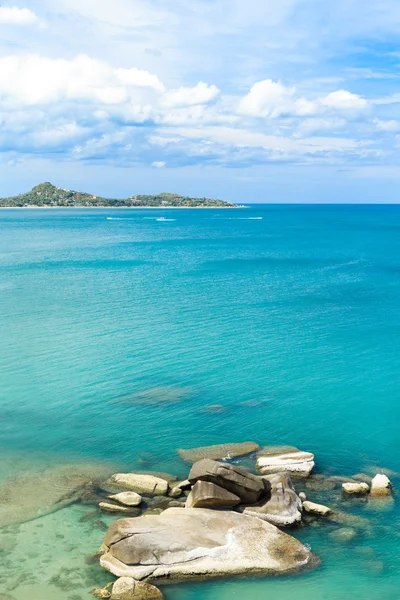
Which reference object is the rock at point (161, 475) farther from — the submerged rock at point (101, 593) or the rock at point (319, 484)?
the submerged rock at point (101, 593)

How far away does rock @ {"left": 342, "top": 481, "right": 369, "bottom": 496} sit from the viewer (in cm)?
2795

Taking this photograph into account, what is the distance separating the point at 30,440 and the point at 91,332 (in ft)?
66.7

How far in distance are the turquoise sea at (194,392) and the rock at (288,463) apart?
1.22 metres

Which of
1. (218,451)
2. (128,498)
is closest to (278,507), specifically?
(128,498)

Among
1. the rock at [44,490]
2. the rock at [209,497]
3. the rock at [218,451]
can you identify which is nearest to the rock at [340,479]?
the rock at [218,451]

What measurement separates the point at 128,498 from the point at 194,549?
495 cm

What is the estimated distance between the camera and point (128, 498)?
26.7 metres

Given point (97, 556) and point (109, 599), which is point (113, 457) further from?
point (109, 599)

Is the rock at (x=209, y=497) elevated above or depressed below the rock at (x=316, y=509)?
above

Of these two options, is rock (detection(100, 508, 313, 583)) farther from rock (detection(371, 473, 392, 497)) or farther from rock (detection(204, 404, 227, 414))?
rock (detection(204, 404, 227, 414))

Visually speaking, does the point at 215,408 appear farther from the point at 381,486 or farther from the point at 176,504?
the point at 381,486

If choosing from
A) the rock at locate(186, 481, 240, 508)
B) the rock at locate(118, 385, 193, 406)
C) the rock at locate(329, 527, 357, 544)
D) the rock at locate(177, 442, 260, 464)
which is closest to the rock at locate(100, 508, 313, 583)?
the rock at locate(186, 481, 240, 508)

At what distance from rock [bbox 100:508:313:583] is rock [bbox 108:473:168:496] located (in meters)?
3.69

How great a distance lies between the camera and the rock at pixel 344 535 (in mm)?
24603
